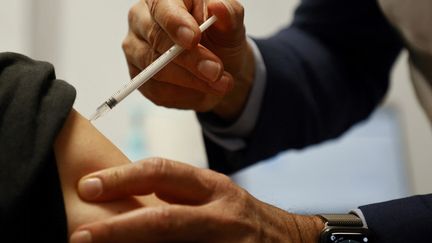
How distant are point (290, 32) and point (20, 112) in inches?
35.6

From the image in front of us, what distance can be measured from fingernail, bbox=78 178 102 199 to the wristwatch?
0.99 ft

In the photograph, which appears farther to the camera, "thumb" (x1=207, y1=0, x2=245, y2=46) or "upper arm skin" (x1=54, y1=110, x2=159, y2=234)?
Answer: "thumb" (x1=207, y1=0, x2=245, y2=46)

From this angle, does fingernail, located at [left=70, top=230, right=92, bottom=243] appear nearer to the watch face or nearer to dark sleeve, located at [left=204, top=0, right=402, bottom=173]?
the watch face

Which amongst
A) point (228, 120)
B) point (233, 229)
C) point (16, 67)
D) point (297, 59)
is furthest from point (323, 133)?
point (16, 67)

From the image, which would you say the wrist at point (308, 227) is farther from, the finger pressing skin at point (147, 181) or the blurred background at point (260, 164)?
the blurred background at point (260, 164)

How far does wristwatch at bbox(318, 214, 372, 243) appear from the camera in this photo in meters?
0.64

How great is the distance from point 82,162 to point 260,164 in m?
1.21

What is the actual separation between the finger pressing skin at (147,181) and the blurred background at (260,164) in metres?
1.13

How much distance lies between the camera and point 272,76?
1.11 metres

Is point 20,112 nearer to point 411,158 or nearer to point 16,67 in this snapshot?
point 16,67

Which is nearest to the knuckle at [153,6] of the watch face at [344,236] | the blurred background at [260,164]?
the watch face at [344,236]

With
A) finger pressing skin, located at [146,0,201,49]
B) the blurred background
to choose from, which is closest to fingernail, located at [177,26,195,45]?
finger pressing skin, located at [146,0,201,49]

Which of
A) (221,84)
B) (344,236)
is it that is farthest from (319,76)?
(344,236)

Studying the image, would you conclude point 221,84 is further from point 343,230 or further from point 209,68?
point 343,230
